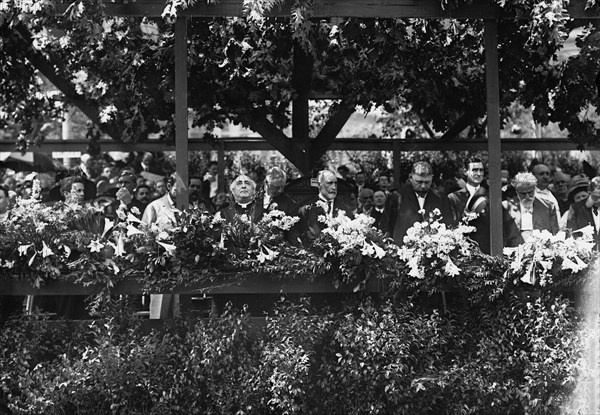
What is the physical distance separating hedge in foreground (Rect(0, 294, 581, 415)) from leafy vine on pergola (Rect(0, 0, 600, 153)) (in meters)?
2.49

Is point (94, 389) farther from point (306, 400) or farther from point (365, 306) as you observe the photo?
point (365, 306)

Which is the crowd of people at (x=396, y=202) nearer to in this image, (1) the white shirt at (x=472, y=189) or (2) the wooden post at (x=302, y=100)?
(1) the white shirt at (x=472, y=189)

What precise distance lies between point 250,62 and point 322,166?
4.21 m

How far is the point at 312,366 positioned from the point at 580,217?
350cm

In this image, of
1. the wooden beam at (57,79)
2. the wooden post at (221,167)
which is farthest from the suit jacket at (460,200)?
the wooden beam at (57,79)

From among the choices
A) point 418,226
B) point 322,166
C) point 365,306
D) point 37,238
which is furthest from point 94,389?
point 322,166

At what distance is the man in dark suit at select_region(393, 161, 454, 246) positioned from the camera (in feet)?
33.2

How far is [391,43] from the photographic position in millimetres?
10125

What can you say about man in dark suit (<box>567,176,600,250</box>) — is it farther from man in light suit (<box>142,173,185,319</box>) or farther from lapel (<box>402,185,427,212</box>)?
man in light suit (<box>142,173,185,319</box>)

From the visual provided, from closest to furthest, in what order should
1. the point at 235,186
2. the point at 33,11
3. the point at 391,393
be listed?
→ the point at 391,393, the point at 33,11, the point at 235,186

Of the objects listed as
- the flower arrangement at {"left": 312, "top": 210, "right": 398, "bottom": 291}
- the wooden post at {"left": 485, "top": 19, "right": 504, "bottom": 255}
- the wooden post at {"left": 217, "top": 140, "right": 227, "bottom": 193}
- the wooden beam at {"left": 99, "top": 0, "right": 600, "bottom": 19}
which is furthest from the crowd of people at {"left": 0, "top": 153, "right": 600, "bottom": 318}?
the wooden post at {"left": 217, "top": 140, "right": 227, "bottom": 193}

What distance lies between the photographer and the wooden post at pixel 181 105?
9.34 m

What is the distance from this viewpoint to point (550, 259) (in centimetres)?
879

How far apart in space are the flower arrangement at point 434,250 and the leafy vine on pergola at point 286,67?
6.32 feet
